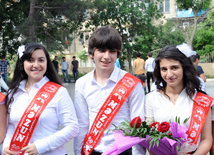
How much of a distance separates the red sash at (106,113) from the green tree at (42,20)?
12.6m

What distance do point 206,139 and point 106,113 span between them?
76cm

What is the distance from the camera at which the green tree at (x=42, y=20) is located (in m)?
14.2

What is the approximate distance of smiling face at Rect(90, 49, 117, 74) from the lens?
206 centimetres

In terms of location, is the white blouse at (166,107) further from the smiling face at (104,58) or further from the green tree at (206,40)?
the green tree at (206,40)

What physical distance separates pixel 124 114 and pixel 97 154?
14.7 inches

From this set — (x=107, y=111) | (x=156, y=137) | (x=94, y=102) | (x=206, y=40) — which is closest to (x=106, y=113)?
(x=107, y=111)

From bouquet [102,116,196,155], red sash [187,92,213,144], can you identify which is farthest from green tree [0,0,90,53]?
bouquet [102,116,196,155]

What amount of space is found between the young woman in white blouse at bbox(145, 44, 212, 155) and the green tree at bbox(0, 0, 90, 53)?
1259cm

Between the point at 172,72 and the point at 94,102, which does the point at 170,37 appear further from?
the point at 94,102

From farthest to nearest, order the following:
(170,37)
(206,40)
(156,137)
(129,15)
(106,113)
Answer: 1. (170,37)
2. (206,40)
3. (129,15)
4. (106,113)
5. (156,137)

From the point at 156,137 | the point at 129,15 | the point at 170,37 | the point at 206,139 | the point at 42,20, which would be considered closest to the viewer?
the point at 156,137

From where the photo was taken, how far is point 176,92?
2.19 m

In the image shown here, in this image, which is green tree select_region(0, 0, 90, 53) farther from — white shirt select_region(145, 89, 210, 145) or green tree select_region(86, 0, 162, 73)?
white shirt select_region(145, 89, 210, 145)

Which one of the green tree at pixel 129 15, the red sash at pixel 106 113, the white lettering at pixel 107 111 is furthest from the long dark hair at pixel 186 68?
the green tree at pixel 129 15
